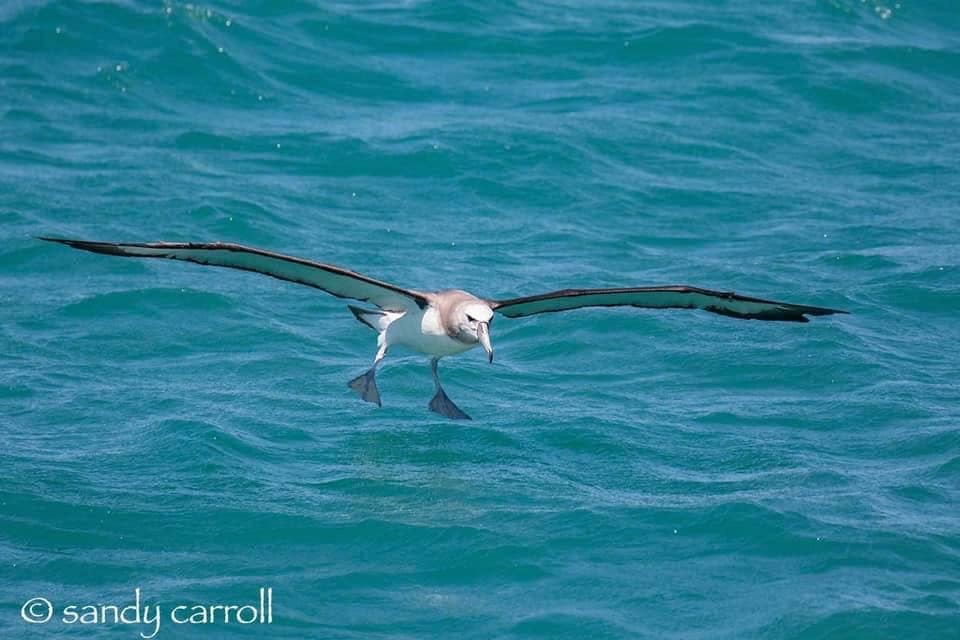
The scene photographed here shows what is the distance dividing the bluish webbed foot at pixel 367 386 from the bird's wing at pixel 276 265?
2.20 ft

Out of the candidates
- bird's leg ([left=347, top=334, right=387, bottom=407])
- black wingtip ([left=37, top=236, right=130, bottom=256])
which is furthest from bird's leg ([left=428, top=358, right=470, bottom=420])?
black wingtip ([left=37, top=236, right=130, bottom=256])

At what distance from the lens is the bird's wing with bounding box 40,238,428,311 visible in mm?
11273

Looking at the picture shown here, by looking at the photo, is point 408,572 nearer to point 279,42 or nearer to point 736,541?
point 736,541

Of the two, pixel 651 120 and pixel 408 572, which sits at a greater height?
pixel 651 120

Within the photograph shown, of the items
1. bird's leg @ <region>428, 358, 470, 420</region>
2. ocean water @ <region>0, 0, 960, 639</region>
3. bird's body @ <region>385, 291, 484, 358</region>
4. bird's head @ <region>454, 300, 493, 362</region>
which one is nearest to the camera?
ocean water @ <region>0, 0, 960, 639</region>

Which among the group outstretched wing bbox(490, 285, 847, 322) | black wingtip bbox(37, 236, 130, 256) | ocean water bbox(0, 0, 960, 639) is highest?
black wingtip bbox(37, 236, 130, 256)

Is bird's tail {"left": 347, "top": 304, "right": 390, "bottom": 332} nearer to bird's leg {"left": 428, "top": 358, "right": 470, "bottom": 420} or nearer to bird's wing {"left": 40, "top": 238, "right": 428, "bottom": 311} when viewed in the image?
bird's wing {"left": 40, "top": 238, "right": 428, "bottom": 311}

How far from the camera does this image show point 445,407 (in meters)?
14.0

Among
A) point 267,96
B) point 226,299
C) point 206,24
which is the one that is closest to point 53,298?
point 226,299

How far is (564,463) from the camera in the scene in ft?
44.0

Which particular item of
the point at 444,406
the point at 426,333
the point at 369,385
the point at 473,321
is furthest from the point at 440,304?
the point at 369,385

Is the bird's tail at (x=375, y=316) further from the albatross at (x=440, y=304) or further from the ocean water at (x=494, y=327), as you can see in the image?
the ocean water at (x=494, y=327)

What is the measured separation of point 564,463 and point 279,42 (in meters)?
14.1

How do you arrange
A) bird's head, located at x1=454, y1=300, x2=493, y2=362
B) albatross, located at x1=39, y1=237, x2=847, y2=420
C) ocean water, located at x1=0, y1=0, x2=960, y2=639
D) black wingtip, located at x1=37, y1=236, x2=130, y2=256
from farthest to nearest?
bird's head, located at x1=454, y1=300, x2=493, y2=362 → albatross, located at x1=39, y1=237, x2=847, y2=420 → ocean water, located at x1=0, y1=0, x2=960, y2=639 → black wingtip, located at x1=37, y1=236, x2=130, y2=256
